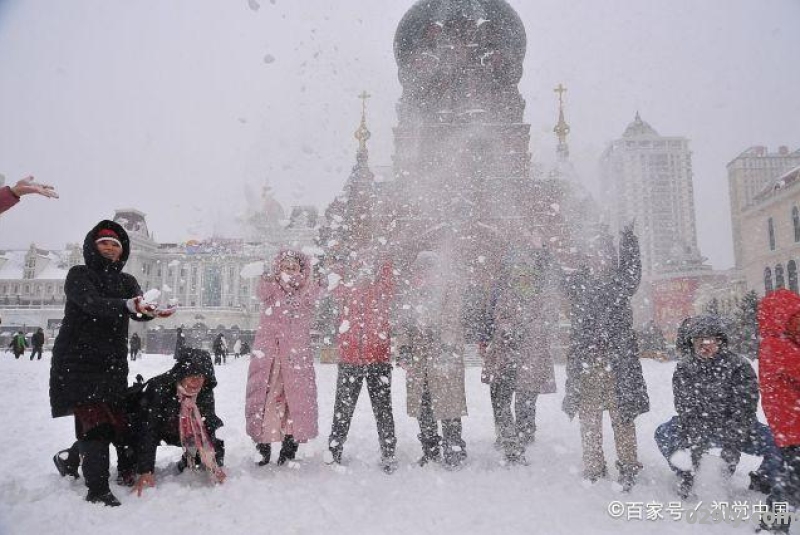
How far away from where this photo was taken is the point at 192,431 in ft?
14.2

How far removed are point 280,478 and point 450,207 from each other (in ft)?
52.4

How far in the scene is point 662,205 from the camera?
86.5 metres

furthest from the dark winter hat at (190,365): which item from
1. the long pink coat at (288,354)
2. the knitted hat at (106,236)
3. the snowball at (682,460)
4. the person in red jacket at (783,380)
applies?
the person in red jacket at (783,380)

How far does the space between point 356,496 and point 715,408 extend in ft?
10.5

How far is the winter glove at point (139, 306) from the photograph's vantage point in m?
3.58

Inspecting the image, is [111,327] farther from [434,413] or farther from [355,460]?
[434,413]

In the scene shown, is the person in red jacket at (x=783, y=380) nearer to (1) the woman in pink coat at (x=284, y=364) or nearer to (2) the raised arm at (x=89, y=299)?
(1) the woman in pink coat at (x=284, y=364)

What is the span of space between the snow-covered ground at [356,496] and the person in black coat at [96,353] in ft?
1.26

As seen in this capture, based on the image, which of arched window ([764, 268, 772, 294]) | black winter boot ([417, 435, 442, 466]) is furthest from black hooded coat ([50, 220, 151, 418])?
arched window ([764, 268, 772, 294])

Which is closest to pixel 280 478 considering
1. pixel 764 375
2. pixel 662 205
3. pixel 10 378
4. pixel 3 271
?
pixel 764 375

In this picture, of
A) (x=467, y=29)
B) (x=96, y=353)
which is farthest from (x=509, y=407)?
(x=467, y=29)

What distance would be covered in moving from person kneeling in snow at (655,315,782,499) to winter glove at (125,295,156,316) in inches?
177

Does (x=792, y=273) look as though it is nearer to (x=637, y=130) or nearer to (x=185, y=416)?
(x=637, y=130)

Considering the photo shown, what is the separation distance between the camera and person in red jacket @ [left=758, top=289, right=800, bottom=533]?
136 inches
